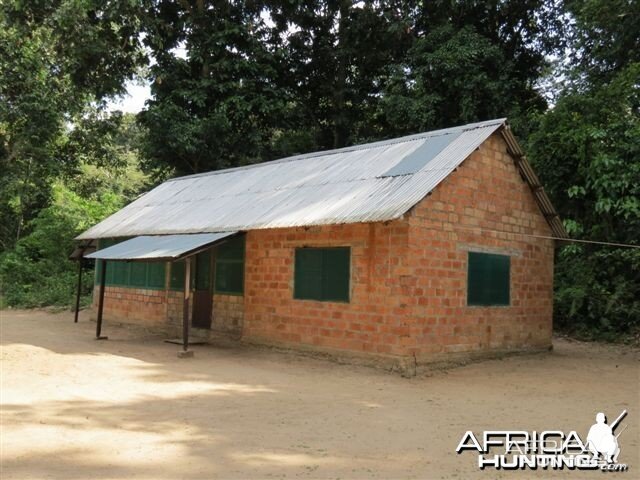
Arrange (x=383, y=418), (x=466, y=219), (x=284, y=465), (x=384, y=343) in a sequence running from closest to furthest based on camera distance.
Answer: (x=284, y=465) < (x=383, y=418) < (x=384, y=343) < (x=466, y=219)

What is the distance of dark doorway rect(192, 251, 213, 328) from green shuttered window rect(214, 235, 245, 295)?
0.31 meters

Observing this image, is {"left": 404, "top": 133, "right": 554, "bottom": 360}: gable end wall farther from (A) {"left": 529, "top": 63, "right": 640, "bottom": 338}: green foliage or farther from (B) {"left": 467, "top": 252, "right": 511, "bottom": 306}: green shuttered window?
(A) {"left": 529, "top": 63, "right": 640, "bottom": 338}: green foliage

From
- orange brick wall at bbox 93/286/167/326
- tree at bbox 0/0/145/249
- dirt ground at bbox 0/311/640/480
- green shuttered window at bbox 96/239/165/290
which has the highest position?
tree at bbox 0/0/145/249

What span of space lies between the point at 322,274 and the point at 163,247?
317 centimetres

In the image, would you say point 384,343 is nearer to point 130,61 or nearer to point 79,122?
point 130,61

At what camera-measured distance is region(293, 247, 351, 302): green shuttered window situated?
397 inches

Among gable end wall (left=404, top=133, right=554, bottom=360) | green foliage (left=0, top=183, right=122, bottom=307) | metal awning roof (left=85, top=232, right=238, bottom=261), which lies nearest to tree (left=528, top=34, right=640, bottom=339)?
gable end wall (left=404, top=133, right=554, bottom=360)

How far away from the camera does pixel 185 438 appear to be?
5473 millimetres

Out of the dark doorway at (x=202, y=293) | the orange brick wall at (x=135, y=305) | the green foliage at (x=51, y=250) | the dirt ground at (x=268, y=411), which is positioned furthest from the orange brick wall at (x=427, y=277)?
the green foliage at (x=51, y=250)

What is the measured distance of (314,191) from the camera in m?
11.3

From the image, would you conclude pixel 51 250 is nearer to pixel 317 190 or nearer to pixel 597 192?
pixel 317 190

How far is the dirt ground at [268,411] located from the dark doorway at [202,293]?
1125 millimetres

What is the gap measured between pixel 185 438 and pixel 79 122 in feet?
72.8

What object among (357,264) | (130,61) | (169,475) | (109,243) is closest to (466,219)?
(357,264)
